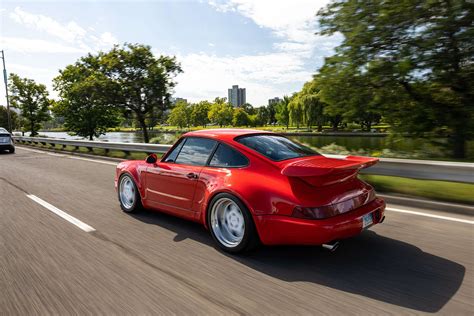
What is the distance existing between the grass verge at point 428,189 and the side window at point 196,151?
3.91 m

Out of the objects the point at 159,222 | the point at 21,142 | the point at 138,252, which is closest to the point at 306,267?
the point at 138,252

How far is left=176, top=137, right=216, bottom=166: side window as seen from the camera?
13.6 ft

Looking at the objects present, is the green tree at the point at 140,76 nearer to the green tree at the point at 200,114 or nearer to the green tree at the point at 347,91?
the green tree at the point at 347,91

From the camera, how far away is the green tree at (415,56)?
10.6 meters

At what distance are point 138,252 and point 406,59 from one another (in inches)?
423

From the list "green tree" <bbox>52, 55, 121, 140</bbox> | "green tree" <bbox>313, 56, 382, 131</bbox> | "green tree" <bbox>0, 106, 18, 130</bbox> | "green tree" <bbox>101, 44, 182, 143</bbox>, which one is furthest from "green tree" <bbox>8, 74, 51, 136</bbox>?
"green tree" <bbox>0, 106, 18, 130</bbox>

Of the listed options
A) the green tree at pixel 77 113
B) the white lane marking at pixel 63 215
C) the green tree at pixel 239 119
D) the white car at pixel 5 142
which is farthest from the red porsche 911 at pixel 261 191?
the green tree at pixel 239 119

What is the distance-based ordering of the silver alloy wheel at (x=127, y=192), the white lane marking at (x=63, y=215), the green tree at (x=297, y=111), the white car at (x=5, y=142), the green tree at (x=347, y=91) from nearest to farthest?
the white lane marking at (x=63, y=215) < the silver alloy wheel at (x=127, y=192) < the green tree at (x=347, y=91) < the white car at (x=5, y=142) < the green tree at (x=297, y=111)

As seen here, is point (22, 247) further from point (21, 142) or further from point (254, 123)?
point (254, 123)

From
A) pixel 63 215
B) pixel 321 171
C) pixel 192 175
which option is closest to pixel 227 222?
pixel 192 175

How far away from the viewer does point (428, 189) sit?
6.31 metres

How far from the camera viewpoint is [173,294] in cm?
283

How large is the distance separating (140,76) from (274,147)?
22500 millimetres

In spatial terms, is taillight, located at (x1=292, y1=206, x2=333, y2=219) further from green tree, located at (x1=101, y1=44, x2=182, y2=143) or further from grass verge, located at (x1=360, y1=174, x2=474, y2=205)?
green tree, located at (x1=101, y1=44, x2=182, y2=143)
